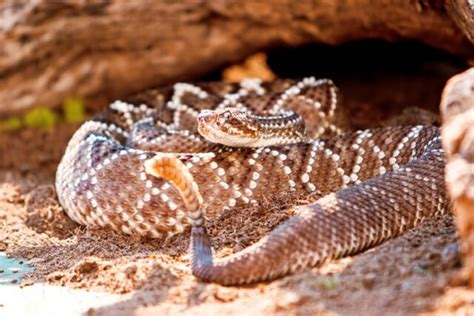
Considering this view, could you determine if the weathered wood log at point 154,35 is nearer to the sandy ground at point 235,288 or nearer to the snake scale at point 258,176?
the snake scale at point 258,176

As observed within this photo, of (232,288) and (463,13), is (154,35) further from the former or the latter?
(232,288)

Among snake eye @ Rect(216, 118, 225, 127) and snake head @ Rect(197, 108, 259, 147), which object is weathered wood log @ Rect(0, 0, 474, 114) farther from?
snake eye @ Rect(216, 118, 225, 127)

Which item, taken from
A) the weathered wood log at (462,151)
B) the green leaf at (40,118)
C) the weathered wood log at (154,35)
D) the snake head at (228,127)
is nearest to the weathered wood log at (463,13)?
the weathered wood log at (154,35)

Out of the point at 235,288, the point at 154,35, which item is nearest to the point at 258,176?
the point at 235,288

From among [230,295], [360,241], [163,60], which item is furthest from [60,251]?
[163,60]

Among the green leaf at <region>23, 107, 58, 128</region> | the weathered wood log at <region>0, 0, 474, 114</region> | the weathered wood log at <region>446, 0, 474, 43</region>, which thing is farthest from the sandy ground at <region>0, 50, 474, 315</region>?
the green leaf at <region>23, 107, 58, 128</region>

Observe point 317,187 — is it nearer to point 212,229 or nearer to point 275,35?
point 212,229
